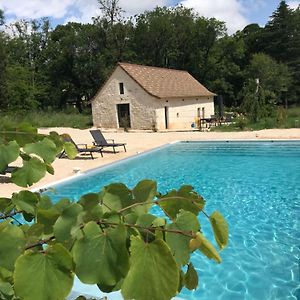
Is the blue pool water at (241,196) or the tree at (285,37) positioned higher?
the tree at (285,37)

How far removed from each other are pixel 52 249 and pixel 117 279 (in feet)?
0.53

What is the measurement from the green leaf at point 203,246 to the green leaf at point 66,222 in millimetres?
299

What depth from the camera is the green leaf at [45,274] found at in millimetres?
791

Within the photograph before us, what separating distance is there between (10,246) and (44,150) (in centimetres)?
37

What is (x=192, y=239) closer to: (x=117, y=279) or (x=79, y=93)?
(x=117, y=279)

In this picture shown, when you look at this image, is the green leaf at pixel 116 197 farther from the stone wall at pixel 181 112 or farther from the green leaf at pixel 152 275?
the stone wall at pixel 181 112

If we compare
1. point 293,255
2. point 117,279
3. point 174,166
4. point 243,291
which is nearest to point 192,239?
point 117,279

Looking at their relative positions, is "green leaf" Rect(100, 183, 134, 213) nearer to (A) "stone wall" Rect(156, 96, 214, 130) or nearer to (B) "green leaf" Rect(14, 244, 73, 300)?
(B) "green leaf" Rect(14, 244, 73, 300)

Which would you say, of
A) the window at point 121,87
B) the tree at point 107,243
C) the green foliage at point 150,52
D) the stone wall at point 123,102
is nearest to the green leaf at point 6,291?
the tree at point 107,243

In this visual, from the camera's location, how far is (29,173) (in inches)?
47.3

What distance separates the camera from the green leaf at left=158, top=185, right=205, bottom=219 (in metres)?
1.05

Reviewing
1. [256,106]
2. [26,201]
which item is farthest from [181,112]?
[26,201]

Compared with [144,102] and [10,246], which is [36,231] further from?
[144,102]

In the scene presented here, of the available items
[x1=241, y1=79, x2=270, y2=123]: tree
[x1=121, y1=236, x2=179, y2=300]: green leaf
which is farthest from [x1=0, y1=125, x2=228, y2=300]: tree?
[x1=241, y1=79, x2=270, y2=123]: tree
